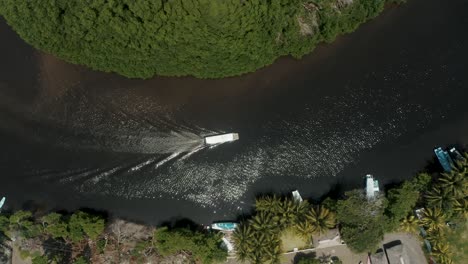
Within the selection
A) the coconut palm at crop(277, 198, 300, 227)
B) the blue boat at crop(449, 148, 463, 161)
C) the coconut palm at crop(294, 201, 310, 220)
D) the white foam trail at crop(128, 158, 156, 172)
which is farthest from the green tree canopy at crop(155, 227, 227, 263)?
the blue boat at crop(449, 148, 463, 161)

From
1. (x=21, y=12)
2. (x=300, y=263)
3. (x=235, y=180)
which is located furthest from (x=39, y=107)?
(x=300, y=263)

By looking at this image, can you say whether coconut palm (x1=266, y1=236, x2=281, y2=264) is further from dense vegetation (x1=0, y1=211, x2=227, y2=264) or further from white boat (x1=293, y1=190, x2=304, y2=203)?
white boat (x1=293, y1=190, x2=304, y2=203)

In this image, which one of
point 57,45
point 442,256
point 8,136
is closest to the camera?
point 442,256

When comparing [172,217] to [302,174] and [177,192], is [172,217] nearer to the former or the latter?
[177,192]

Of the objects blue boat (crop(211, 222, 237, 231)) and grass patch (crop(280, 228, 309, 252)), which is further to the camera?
blue boat (crop(211, 222, 237, 231))

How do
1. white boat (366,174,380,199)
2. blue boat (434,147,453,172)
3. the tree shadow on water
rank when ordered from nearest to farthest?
1. the tree shadow on water
2. white boat (366,174,380,199)
3. blue boat (434,147,453,172)

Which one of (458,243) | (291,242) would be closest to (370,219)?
(291,242)

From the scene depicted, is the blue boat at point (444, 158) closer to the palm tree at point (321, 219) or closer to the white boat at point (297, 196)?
the palm tree at point (321, 219)
